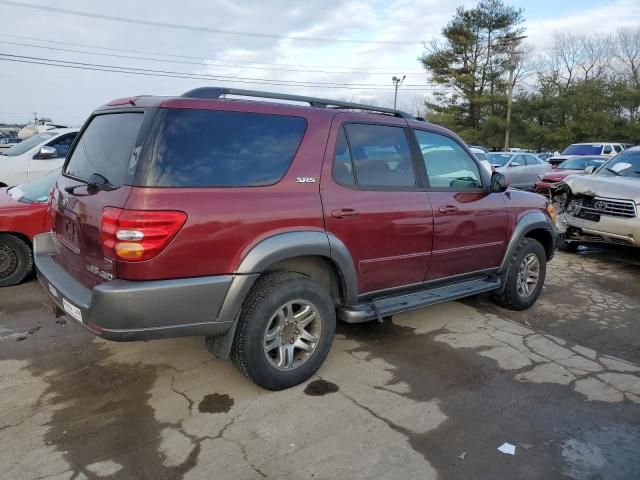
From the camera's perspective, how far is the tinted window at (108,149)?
116 inches

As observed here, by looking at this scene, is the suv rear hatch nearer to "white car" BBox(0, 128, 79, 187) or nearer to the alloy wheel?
the alloy wheel

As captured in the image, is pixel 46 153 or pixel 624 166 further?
pixel 46 153

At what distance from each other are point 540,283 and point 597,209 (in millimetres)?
2680

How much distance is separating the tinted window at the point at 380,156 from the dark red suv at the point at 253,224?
0.01 metres

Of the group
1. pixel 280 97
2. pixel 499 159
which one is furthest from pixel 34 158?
pixel 499 159

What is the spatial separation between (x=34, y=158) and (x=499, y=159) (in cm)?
1485

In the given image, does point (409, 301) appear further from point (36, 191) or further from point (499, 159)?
point (499, 159)

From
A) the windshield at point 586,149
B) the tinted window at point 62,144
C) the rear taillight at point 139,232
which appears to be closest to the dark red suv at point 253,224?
the rear taillight at point 139,232

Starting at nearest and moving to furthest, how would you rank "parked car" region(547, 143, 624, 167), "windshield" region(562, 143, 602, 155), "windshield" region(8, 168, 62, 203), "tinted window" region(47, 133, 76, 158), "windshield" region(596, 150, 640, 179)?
"windshield" region(8, 168, 62, 203) → "windshield" region(596, 150, 640, 179) → "tinted window" region(47, 133, 76, 158) → "parked car" region(547, 143, 624, 167) → "windshield" region(562, 143, 602, 155)

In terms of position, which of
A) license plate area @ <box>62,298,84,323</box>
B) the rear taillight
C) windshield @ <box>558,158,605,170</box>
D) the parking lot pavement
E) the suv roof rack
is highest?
the suv roof rack

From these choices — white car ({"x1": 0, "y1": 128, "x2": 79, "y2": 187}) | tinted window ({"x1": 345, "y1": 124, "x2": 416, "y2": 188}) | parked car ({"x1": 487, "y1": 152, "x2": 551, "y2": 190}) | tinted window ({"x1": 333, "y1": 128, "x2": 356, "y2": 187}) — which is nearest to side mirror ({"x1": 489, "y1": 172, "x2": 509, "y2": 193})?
tinted window ({"x1": 345, "y1": 124, "x2": 416, "y2": 188})

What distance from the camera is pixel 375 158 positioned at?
3.80 metres

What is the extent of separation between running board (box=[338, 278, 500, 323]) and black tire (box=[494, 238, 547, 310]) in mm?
261

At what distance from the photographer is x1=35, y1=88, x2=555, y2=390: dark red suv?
2.77 meters
